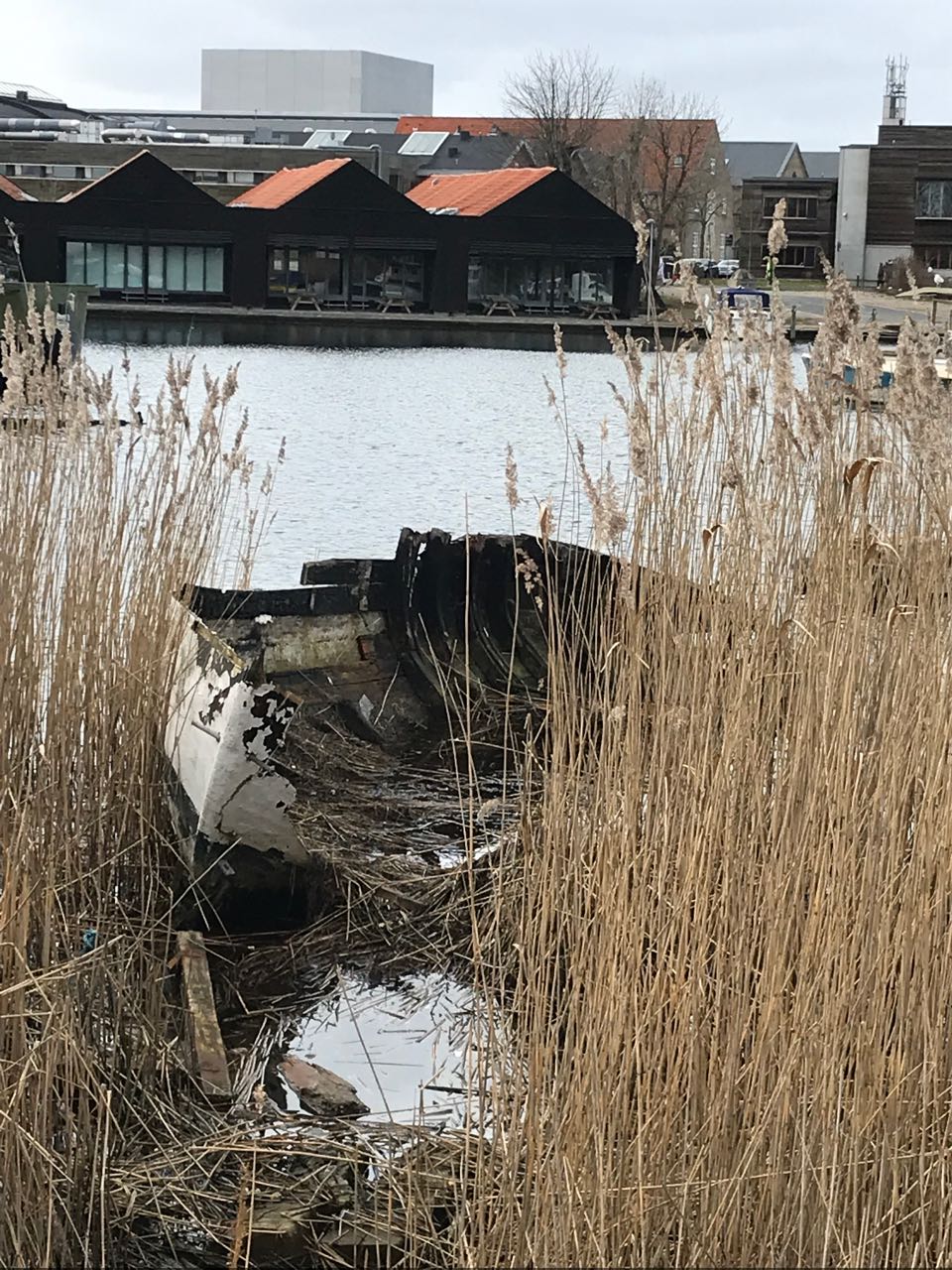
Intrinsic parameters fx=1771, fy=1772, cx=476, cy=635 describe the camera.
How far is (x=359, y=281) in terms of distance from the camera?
134 feet

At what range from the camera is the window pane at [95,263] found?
3897cm

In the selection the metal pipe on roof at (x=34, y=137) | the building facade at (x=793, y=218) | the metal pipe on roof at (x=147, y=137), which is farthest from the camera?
the metal pipe on roof at (x=147, y=137)

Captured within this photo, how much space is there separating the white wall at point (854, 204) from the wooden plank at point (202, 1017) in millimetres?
51568

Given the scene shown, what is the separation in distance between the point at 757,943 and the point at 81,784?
6.41 feet

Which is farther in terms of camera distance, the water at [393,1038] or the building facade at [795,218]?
the building facade at [795,218]

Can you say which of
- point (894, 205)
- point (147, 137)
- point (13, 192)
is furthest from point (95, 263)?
point (894, 205)

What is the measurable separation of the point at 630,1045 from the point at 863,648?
2.53 feet

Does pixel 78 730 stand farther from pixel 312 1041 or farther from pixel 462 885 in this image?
pixel 462 885

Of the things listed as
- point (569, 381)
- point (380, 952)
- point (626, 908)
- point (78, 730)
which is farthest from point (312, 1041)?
point (569, 381)

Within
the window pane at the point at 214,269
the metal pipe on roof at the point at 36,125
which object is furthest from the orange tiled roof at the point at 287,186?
the metal pipe on roof at the point at 36,125

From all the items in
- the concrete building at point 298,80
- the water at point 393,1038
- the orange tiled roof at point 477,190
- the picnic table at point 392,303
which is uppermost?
the concrete building at point 298,80

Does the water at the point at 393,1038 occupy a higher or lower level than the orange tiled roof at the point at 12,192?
lower

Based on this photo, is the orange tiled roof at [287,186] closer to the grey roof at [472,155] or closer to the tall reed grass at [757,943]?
the grey roof at [472,155]

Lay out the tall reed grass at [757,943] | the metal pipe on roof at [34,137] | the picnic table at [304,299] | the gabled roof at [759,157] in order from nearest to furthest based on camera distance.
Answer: the tall reed grass at [757,943] → the picnic table at [304,299] → the metal pipe on roof at [34,137] → the gabled roof at [759,157]
